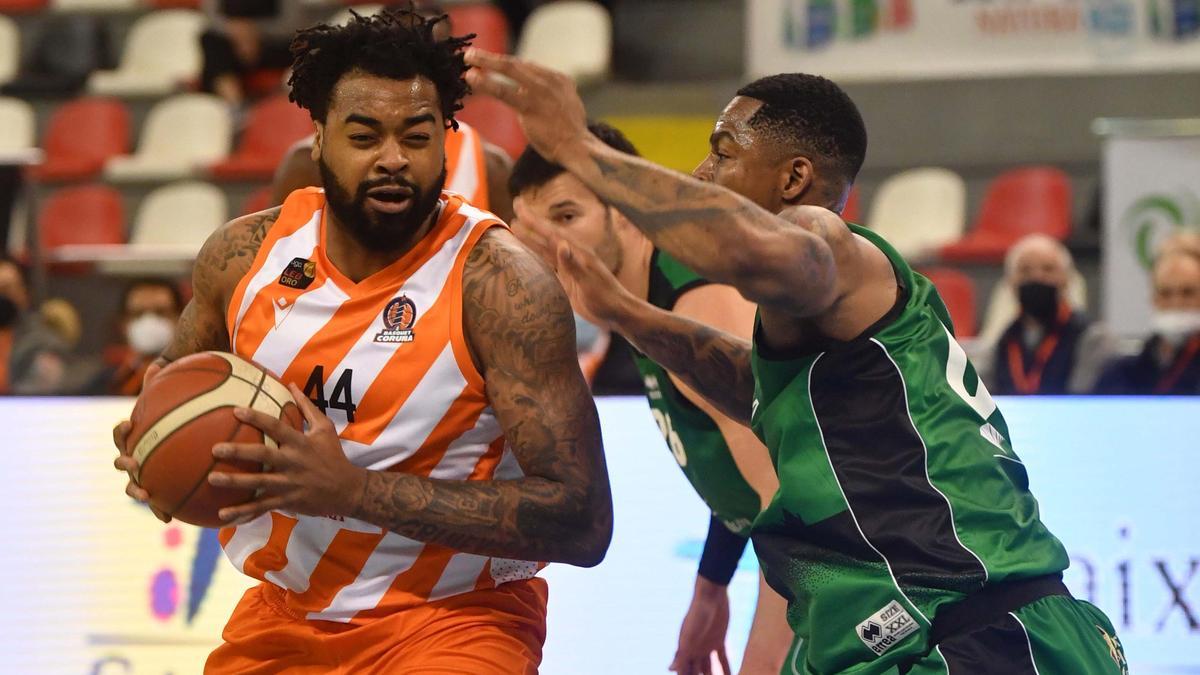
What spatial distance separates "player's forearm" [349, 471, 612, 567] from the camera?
3084 mm

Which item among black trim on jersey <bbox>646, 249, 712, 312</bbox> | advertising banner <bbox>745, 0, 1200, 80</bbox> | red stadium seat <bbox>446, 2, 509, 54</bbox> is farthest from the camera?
red stadium seat <bbox>446, 2, 509, 54</bbox>

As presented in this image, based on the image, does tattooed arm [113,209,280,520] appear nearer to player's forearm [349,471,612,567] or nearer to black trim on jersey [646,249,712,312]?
player's forearm [349,471,612,567]

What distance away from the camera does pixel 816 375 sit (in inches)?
119

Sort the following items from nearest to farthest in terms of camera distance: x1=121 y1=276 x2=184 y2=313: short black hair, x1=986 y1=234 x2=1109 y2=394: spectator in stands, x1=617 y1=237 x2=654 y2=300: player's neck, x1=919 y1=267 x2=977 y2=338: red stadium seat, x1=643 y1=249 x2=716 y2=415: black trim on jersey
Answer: x1=643 y1=249 x2=716 y2=415: black trim on jersey < x1=617 y1=237 x2=654 y2=300: player's neck < x1=986 y1=234 x2=1109 y2=394: spectator in stands < x1=121 y1=276 x2=184 y2=313: short black hair < x1=919 y1=267 x2=977 y2=338: red stadium seat

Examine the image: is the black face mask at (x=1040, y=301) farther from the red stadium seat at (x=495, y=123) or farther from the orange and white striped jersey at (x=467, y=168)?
the red stadium seat at (x=495, y=123)

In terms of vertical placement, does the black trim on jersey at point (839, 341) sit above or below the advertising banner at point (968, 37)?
above

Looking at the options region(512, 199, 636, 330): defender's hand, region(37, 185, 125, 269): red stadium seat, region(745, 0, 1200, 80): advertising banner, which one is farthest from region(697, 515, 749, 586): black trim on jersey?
region(37, 185, 125, 269): red stadium seat

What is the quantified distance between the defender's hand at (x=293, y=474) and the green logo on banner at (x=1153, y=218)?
654cm

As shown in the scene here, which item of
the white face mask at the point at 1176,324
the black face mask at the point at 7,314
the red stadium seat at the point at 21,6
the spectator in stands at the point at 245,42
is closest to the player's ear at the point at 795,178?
the white face mask at the point at 1176,324

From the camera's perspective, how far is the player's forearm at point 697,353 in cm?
374

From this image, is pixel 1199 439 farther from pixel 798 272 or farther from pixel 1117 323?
pixel 1117 323

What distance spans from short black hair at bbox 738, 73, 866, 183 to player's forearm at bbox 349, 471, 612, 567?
0.87 m

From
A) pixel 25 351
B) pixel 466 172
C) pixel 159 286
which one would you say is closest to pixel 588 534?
pixel 466 172

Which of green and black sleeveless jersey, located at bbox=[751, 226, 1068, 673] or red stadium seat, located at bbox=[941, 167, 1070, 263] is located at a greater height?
green and black sleeveless jersey, located at bbox=[751, 226, 1068, 673]
